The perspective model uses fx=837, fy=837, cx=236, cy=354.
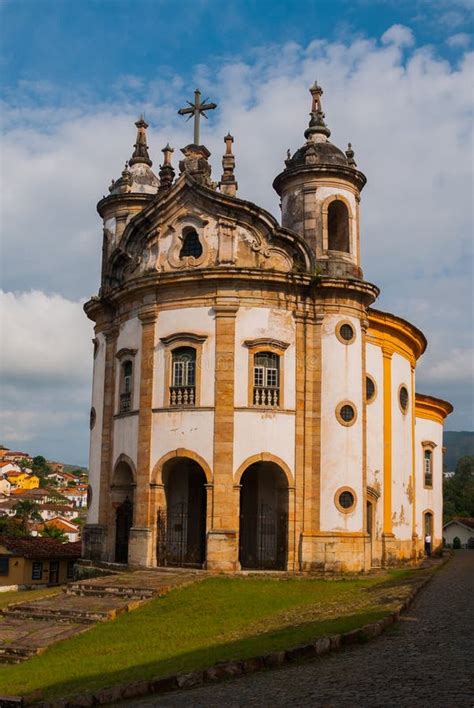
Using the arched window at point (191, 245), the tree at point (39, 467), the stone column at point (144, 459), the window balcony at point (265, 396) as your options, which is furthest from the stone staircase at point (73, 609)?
the tree at point (39, 467)

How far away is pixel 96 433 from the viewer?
2806cm

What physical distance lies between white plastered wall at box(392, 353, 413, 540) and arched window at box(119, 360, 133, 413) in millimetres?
8921

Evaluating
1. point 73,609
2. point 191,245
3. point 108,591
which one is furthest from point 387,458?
point 73,609

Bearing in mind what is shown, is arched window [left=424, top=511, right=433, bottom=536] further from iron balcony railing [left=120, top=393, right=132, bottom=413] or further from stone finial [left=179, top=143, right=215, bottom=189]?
stone finial [left=179, top=143, right=215, bottom=189]

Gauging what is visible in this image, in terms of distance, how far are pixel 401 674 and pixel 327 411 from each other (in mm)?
14120

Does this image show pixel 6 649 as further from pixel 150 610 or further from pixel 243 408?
pixel 243 408

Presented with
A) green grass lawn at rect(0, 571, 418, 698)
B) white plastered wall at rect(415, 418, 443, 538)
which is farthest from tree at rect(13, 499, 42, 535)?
green grass lawn at rect(0, 571, 418, 698)

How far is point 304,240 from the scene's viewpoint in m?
25.1

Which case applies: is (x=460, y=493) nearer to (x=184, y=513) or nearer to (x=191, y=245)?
(x=184, y=513)

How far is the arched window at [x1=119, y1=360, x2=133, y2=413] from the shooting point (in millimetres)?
25969

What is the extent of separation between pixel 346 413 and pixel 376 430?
3.29 meters

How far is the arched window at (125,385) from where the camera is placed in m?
26.0

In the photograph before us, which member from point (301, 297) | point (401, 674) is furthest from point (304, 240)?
point (401, 674)

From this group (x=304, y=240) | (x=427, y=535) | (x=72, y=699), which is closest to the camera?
(x=72, y=699)
